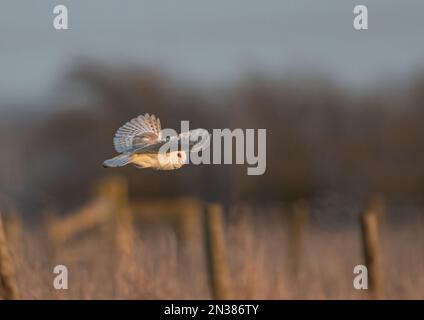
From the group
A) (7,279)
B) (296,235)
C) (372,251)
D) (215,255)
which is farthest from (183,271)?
(296,235)

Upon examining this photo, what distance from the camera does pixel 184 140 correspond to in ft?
14.4

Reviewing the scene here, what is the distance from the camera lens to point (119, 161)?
429cm

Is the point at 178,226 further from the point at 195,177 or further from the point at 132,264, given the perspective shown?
the point at 132,264

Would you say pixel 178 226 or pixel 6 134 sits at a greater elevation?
pixel 6 134

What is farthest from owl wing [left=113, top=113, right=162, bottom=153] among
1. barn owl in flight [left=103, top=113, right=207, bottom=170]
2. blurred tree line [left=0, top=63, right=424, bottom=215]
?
blurred tree line [left=0, top=63, right=424, bottom=215]

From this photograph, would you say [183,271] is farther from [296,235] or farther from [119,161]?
[119,161]

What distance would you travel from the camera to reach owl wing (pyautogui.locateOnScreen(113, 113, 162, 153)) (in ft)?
14.7

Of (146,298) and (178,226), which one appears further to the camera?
(178,226)

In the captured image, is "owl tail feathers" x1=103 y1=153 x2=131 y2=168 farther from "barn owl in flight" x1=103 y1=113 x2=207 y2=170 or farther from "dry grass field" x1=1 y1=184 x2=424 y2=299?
"dry grass field" x1=1 y1=184 x2=424 y2=299

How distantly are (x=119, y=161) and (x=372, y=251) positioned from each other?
19.9 feet

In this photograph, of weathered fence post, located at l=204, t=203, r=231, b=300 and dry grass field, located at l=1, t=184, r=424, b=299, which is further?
weathered fence post, located at l=204, t=203, r=231, b=300

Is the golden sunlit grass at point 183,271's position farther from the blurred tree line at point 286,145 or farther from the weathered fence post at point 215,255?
the blurred tree line at point 286,145
